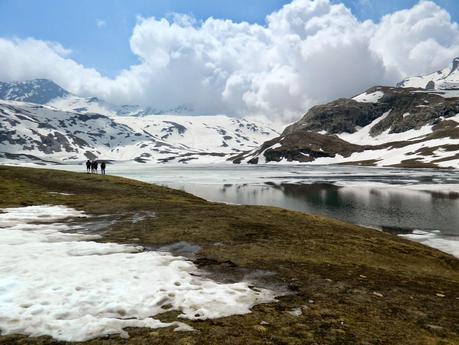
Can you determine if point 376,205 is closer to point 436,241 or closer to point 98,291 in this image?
point 436,241

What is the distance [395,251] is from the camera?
30766 mm

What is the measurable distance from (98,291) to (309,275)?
366 inches

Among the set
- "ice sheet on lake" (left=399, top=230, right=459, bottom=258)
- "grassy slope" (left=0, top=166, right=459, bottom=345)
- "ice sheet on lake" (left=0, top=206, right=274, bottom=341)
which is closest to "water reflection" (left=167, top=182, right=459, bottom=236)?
"ice sheet on lake" (left=399, top=230, right=459, bottom=258)

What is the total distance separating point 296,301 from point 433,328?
14.8 feet

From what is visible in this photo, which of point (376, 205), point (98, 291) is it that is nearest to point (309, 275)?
point (98, 291)

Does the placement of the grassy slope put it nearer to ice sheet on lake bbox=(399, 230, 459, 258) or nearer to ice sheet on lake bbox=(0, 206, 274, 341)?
ice sheet on lake bbox=(0, 206, 274, 341)

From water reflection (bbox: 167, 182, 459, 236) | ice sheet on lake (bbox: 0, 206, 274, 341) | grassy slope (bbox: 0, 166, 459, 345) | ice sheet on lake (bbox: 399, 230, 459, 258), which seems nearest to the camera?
grassy slope (bbox: 0, 166, 459, 345)

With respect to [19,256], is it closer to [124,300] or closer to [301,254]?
[124,300]

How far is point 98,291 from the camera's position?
50.1 ft

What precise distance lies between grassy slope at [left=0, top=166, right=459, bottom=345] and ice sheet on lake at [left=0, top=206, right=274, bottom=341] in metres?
0.71

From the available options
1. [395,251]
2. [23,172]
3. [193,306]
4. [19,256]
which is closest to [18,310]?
[193,306]

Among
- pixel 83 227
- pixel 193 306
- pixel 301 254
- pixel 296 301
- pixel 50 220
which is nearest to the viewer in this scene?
pixel 193 306

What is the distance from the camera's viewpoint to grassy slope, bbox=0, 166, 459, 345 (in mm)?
12516

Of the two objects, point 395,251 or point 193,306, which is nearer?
point 193,306
